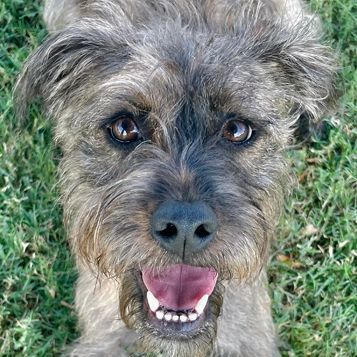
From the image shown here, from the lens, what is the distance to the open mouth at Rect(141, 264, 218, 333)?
3.77 metres

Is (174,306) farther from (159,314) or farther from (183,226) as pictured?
(183,226)

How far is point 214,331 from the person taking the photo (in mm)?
3859

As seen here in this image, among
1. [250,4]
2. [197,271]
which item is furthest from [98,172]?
[250,4]

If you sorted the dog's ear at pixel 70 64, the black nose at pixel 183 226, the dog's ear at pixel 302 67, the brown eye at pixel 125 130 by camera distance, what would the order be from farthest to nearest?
1. the dog's ear at pixel 302 67
2. the dog's ear at pixel 70 64
3. the brown eye at pixel 125 130
4. the black nose at pixel 183 226

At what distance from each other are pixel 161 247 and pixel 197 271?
0.54 meters

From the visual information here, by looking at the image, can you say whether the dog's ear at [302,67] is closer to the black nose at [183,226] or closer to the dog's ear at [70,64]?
the dog's ear at [70,64]

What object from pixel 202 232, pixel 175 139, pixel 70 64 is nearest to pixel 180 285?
pixel 202 232

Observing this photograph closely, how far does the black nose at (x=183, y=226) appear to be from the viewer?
10.7ft

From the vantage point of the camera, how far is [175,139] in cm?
372

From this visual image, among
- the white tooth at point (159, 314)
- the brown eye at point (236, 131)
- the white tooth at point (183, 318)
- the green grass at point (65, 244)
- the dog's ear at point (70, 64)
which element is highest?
the dog's ear at point (70, 64)

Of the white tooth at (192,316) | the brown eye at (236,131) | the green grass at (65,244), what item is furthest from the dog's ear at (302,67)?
the white tooth at (192,316)

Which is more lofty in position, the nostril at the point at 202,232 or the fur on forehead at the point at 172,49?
the fur on forehead at the point at 172,49

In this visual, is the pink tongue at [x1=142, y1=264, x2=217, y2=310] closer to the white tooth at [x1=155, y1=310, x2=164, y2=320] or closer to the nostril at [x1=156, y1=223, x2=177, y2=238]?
the white tooth at [x1=155, y1=310, x2=164, y2=320]

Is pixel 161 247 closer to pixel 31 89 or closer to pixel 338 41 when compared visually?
pixel 31 89
